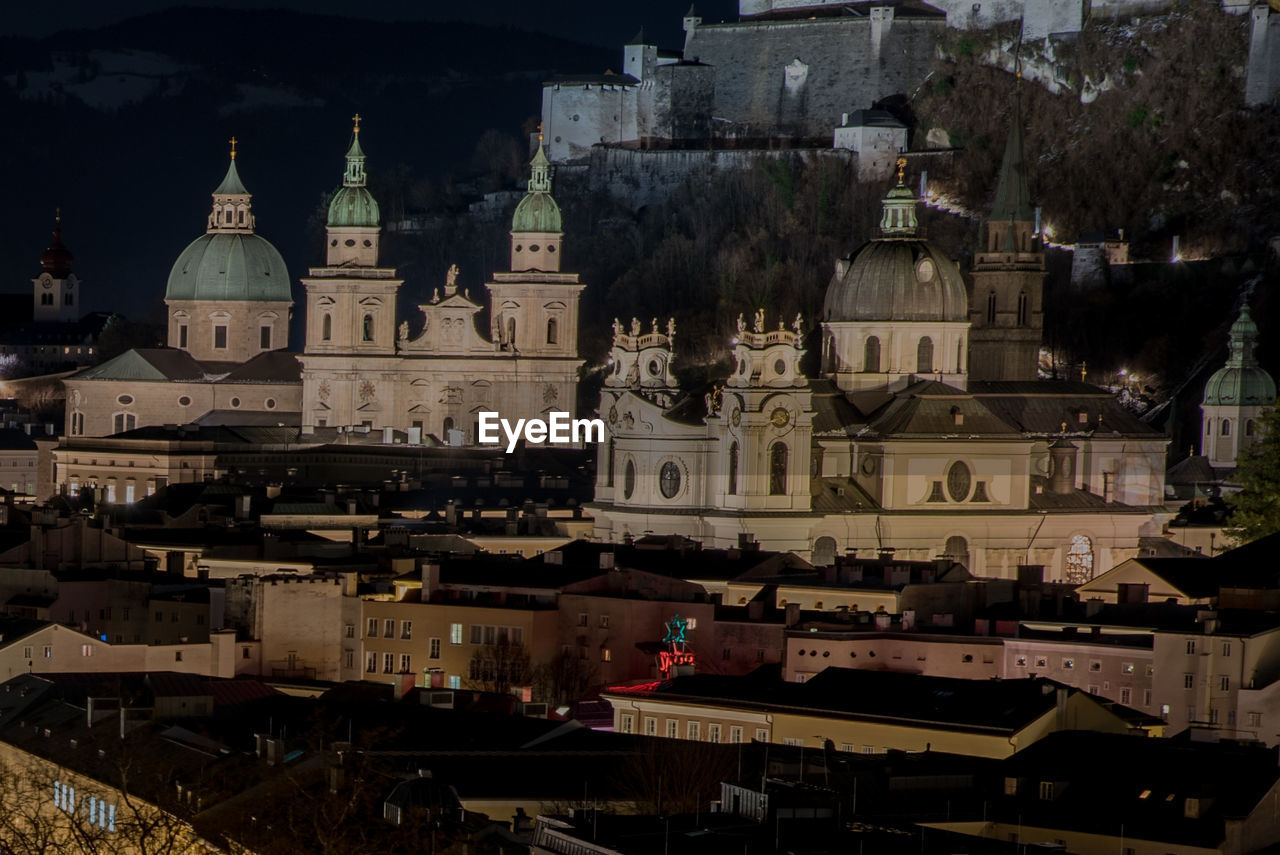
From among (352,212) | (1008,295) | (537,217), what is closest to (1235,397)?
(1008,295)

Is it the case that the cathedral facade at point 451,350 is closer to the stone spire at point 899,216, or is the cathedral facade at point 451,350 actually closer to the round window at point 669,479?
the stone spire at point 899,216

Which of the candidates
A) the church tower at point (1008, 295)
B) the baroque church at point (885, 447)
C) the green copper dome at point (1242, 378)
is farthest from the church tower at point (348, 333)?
the baroque church at point (885, 447)

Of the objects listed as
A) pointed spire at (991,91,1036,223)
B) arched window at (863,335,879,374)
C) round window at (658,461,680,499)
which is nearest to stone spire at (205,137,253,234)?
pointed spire at (991,91,1036,223)

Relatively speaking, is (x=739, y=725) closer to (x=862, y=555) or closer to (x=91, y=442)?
(x=862, y=555)

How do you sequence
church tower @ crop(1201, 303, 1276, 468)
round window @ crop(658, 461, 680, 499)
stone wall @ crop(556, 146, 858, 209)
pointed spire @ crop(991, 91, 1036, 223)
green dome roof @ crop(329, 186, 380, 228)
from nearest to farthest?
round window @ crop(658, 461, 680, 499) < pointed spire @ crop(991, 91, 1036, 223) < church tower @ crop(1201, 303, 1276, 468) < green dome roof @ crop(329, 186, 380, 228) < stone wall @ crop(556, 146, 858, 209)

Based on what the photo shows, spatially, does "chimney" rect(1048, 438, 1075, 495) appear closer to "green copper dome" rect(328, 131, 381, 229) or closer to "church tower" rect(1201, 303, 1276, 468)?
"church tower" rect(1201, 303, 1276, 468)

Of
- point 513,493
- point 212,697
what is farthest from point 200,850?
point 513,493
